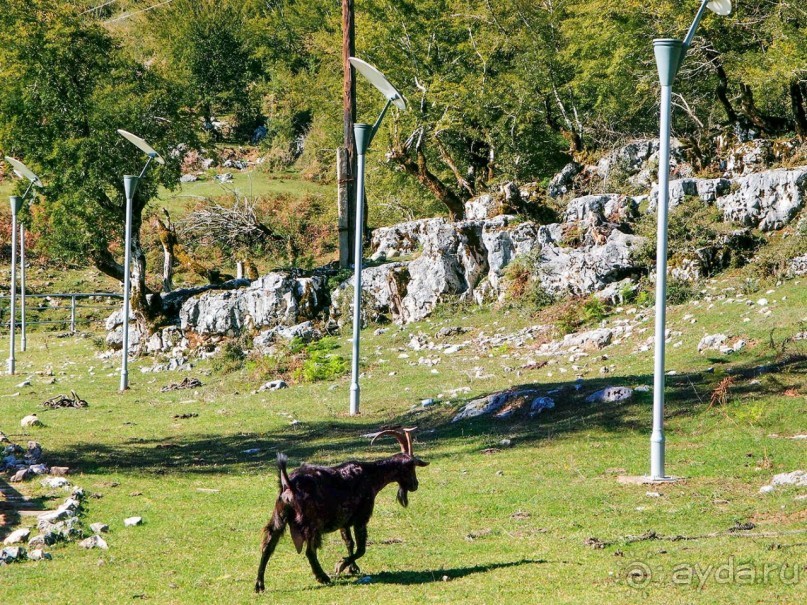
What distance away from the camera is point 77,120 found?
113 feet

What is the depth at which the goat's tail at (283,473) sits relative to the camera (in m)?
8.61

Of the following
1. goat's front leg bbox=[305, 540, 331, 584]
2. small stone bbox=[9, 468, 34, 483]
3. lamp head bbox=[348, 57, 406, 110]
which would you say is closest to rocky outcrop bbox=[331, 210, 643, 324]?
lamp head bbox=[348, 57, 406, 110]

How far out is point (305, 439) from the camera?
1914cm

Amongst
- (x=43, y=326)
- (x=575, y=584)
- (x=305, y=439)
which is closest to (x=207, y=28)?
(x=43, y=326)

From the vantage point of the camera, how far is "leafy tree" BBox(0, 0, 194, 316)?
34.2m

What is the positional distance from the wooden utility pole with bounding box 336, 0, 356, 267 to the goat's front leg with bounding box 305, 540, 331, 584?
88.1 feet

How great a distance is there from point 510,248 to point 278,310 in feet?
25.7

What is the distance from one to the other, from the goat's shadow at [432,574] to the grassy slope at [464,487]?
0.04m

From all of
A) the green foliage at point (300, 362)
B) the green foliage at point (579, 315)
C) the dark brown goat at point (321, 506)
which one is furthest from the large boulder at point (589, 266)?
the dark brown goat at point (321, 506)

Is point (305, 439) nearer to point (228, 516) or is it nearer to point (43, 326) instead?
point (228, 516)

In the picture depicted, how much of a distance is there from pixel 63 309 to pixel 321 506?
3745 centimetres

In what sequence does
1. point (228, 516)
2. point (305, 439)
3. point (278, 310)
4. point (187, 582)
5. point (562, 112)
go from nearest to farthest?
point (187, 582)
point (228, 516)
point (305, 439)
point (278, 310)
point (562, 112)

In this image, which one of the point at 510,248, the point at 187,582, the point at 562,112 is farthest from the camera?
the point at 562,112

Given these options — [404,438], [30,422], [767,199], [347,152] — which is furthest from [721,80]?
[404,438]
